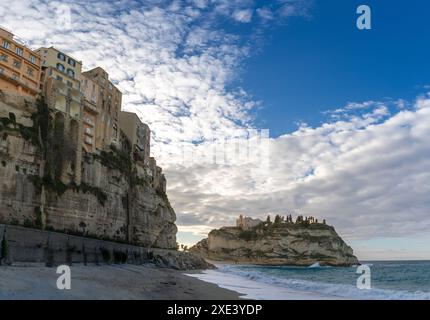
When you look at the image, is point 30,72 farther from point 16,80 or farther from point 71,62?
point 71,62

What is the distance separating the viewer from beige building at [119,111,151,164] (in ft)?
235

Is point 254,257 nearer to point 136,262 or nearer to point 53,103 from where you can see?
point 136,262

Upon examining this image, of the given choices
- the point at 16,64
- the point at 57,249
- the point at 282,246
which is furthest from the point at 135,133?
the point at 282,246

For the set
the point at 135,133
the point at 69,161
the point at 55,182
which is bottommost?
the point at 55,182

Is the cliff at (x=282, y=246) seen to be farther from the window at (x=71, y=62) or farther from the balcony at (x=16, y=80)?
the balcony at (x=16, y=80)

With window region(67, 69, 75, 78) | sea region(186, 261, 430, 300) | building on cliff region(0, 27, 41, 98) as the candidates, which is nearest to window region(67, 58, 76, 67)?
window region(67, 69, 75, 78)

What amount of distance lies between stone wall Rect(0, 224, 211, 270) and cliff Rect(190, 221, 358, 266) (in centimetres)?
12007

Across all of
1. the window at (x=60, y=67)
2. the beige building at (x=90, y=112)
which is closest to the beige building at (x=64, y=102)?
the window at (x=60, y=67)

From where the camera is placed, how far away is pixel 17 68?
46875mm

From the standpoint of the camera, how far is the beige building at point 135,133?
7169 centimetres

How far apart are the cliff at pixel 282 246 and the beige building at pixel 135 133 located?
348 ft

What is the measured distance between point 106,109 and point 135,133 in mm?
11898

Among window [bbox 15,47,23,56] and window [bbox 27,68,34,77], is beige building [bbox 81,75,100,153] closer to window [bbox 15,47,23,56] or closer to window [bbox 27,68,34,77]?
window [bbox 27,68,34,77]
